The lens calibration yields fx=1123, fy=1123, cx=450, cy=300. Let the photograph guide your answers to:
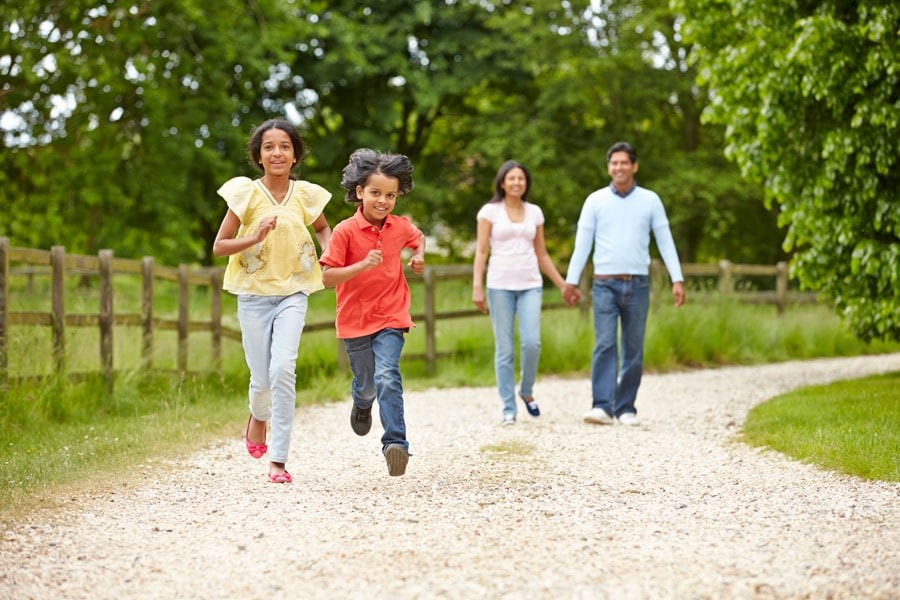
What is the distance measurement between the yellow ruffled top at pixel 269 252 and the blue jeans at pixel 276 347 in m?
0.07

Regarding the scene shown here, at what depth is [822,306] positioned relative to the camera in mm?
19250

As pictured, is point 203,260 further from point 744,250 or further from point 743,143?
point 743,143

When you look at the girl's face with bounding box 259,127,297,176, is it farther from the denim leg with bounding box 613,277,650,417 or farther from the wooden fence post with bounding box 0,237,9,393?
the wooden fence post with bounding box 0,237,9,393

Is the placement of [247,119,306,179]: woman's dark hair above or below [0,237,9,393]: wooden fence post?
above

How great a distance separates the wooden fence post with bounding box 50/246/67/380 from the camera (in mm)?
9641

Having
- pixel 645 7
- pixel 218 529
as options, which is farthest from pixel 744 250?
pixel 218 529

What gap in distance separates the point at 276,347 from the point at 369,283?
624 millimetres

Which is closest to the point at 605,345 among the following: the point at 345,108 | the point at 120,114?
the point at 120,114

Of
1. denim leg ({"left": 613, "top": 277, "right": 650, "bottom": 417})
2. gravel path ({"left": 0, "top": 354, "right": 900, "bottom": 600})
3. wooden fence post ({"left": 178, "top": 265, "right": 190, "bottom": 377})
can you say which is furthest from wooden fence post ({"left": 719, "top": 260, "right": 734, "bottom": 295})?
gravel path ({"left": 0, "top": 354, "right": 900, "bottom": 600})

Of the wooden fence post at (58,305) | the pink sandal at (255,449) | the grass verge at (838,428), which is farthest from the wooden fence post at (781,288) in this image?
the pink sandal at (255,449)

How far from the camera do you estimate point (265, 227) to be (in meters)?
5.81

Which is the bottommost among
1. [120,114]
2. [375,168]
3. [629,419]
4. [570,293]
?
[629,419]

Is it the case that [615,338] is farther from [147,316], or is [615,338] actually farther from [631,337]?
[147,316]

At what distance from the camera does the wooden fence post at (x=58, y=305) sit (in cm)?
964
